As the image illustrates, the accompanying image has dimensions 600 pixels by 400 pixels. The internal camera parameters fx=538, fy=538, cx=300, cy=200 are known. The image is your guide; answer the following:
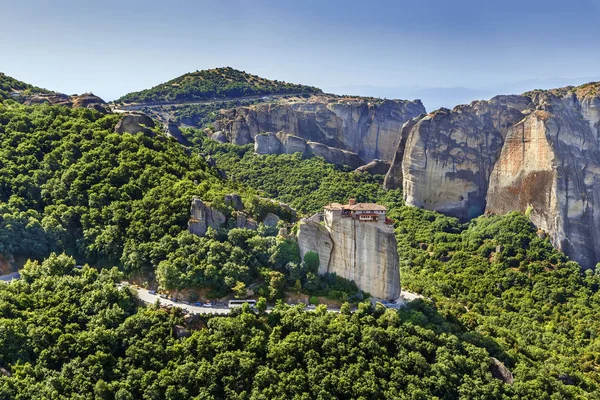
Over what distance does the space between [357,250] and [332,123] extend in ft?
202

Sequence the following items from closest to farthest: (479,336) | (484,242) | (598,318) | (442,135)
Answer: (479,336) < (598,318) < (484,242) < (442,135)

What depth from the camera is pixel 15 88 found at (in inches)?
2781

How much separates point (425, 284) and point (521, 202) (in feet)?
79.5

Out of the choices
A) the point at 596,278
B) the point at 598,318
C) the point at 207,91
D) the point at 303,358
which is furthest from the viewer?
the point at 207,91

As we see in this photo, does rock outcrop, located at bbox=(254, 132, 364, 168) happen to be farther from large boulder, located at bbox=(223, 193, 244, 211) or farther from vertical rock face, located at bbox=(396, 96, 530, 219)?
large boulder, located at bbox=(223, 193, 244, 211)

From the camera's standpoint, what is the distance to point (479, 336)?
3888 centimetres

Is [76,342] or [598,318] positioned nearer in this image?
[76,342]

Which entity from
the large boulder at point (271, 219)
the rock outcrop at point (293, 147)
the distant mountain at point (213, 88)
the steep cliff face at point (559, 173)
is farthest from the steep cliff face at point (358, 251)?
the distant mountain at point (213, 88)

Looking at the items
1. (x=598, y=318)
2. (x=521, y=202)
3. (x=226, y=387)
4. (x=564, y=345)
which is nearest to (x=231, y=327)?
(x=226, y=387)

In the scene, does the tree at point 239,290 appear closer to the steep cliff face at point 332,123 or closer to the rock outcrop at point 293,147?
the rock outcrop at point 293,147

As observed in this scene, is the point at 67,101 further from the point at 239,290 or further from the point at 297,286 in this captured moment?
the point at 297,286

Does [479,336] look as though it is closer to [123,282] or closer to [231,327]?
[231,327]

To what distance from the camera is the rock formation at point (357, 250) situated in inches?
1625

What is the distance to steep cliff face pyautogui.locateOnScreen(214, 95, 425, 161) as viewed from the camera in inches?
3755
